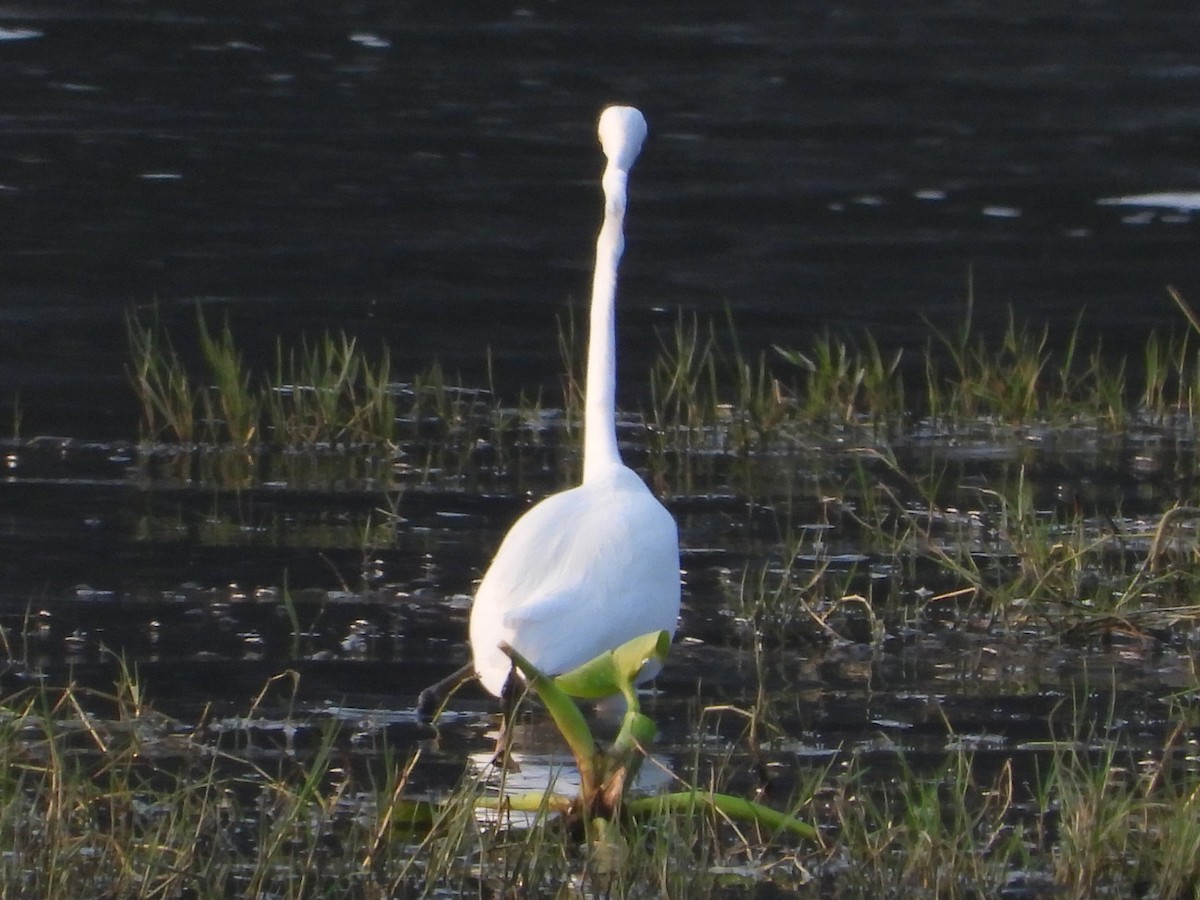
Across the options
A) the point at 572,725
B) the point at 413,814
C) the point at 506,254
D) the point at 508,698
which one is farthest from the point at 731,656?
the point at 506,254

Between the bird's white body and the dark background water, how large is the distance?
11.3 feet

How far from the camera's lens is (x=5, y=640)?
6168mm

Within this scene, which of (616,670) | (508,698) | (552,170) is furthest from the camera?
(552,170)

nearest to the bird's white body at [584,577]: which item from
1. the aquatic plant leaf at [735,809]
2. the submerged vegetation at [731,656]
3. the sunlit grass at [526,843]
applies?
the submerged vegetation at [731,656]

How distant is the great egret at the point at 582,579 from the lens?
559cm

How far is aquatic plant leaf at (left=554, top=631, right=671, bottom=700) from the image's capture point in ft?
16.4

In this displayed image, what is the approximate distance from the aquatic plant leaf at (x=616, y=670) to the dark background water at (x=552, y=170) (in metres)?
4.49

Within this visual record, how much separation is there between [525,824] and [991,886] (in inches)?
36.7

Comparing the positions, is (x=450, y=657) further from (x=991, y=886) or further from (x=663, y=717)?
(x=991, y=886)

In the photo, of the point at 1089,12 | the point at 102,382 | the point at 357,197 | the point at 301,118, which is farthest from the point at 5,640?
the point at 1089,12

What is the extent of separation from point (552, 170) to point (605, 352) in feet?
30.5

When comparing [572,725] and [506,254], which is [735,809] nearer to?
[572,725]

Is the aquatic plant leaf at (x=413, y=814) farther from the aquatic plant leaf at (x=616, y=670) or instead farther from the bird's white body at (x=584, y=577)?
the bird's white body at (x=584, y=577)

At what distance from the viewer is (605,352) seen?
682 cm
